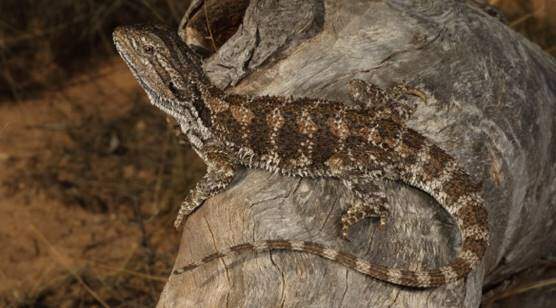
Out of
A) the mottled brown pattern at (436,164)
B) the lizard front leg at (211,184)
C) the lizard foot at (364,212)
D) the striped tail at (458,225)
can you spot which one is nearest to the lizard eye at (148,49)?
the lizard front leg at (211,184)

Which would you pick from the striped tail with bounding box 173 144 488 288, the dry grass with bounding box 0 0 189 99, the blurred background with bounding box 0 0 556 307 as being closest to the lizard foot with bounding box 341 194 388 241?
the striped tail with bounding box 173 144 488 288

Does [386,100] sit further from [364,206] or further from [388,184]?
[364,206]

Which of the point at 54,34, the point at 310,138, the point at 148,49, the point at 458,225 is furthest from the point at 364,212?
the point at 54,34

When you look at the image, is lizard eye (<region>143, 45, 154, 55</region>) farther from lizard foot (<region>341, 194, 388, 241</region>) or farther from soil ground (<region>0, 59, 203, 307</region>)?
soil ground (<region>0, 59, 203, 307</region>)

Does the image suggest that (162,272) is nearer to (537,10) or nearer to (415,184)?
(415,184)

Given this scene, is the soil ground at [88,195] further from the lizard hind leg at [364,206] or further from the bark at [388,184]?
the lizard hind leg at [364,206]
